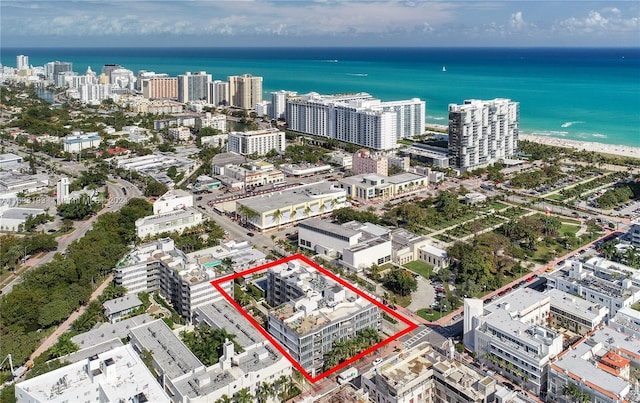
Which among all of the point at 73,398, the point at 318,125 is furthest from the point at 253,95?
the point at 73,398

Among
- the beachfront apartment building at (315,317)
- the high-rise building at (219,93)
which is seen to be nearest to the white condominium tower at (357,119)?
the high-rise building at (219,93)

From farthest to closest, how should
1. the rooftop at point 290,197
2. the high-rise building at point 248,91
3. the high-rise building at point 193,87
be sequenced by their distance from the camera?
the high-rise building at point 193,87
the high-rise building at point 248,91
the rooftop at point 290,197

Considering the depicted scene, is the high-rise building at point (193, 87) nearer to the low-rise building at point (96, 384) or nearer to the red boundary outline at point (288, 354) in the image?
the red boundary outline at point (288, 354)

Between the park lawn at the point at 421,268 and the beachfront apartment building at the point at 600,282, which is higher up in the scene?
the beachfront apartment building at the point at 600,282

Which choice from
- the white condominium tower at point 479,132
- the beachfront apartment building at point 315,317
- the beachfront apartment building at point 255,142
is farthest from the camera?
the beachfront apartment building at point 255,142

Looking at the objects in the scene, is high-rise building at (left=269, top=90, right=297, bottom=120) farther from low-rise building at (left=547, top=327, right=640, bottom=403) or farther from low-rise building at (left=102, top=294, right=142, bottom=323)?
low-rise building at (left=547, top=327, right=640, bottom=403)

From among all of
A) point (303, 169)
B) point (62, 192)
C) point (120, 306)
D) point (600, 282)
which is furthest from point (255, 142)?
point (600, 282)

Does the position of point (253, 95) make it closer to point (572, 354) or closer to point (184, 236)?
point (184, 236)

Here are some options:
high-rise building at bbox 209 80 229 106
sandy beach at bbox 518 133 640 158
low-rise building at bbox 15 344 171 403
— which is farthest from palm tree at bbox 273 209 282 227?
high-rise building at bbox 209 80 229 106
